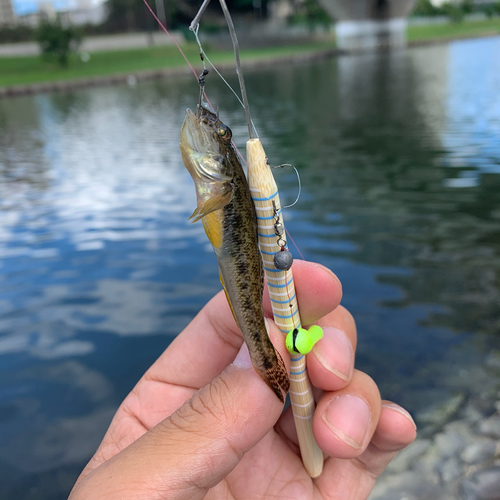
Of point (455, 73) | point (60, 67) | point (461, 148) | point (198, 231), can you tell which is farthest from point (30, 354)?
point (60, 67)

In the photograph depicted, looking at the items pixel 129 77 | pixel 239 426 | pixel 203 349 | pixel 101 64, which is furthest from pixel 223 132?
pixel 101 64

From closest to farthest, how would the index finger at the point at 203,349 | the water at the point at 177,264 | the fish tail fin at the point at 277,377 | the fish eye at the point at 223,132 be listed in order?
the fish eye at the point at 223,132 → the fish tail fin at the point at 277,377 → the index finger at the point at 203,349 → the water at the point at 177,264

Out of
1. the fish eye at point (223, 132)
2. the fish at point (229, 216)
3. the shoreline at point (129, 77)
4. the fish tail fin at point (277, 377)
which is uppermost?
the shoreline at point (129, 77)

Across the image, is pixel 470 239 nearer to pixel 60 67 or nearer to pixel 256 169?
pixel 256 169


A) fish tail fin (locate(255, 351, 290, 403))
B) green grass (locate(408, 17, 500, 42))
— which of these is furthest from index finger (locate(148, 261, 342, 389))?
green grass (locate(408, 17, 500, 42))

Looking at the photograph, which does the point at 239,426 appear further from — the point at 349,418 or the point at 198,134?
the point at 198,134

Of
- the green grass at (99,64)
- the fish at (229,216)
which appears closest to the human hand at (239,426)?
the fish at (229,216)

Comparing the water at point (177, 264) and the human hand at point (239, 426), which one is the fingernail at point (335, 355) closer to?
the human hand at point (239, 426)
